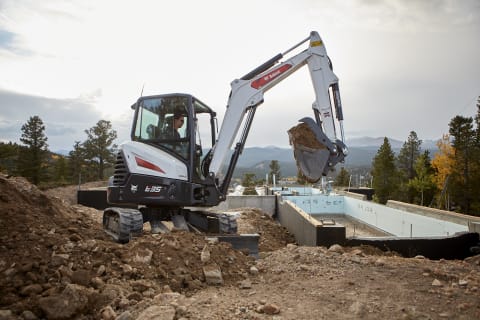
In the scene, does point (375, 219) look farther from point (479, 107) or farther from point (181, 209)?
point (479, 107)

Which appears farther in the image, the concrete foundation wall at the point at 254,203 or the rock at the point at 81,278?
the concrete foundation wall at the point at 254,203

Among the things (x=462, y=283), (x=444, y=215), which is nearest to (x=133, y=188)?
(x=462, y=283)

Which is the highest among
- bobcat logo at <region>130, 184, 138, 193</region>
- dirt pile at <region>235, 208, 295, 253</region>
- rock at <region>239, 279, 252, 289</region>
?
bobcat logo at <region>130, 184, 138, 193</region>

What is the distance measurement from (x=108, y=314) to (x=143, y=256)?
137cm

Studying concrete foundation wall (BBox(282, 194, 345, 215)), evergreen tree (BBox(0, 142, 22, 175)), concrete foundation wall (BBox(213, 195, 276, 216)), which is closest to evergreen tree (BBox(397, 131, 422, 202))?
concrete foundation wall (BBox(282, 194, 345, 215))

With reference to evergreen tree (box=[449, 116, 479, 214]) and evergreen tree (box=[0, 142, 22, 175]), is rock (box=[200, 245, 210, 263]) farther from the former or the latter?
evergreen tree (box=[0, 142, 22, 175])

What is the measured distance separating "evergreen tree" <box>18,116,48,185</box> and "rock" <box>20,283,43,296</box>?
3745 centimetres

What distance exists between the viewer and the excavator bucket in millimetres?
6570

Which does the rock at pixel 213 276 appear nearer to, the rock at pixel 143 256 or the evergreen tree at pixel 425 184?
the rock at pixel 143 256

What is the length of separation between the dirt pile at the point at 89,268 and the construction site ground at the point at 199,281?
0.01 metres

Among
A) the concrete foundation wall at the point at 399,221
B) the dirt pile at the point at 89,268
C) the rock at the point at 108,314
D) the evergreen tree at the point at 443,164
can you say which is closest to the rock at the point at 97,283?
the dirt pile at the point at 89,268

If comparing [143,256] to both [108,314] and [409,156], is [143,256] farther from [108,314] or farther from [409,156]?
[409,156]

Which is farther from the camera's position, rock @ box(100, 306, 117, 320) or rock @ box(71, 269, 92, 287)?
rock @ box(71, 269, 92, 287)

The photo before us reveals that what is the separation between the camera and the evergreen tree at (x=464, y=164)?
3284 cm
